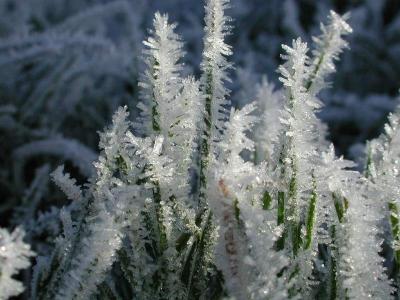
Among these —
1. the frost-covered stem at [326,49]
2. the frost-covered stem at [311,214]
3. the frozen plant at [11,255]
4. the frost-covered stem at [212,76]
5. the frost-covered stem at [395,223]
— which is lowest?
the frozen plant at [11,255]

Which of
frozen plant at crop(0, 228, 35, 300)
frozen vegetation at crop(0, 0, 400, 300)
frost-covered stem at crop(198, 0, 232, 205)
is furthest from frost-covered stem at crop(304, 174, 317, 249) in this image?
frozen plant at crop(0, 228, 35, 300)

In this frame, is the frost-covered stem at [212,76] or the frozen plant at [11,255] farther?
the frost-covered stem at [212,76]

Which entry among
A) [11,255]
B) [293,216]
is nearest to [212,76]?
[293,216]

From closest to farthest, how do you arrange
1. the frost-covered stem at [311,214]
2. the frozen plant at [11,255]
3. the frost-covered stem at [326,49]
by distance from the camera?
the frozen plant at [11,255]
the frost-covered stem at [311,214]
the frost-covered stem at [326,49]

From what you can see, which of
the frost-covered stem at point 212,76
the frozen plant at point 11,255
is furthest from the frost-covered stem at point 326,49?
the frozen plant at point 11,255

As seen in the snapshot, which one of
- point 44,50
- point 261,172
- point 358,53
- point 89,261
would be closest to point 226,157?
point 261,172

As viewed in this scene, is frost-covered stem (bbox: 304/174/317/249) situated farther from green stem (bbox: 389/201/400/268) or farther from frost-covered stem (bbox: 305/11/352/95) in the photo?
frost-covered stem (bbox: 305/11/352/95)

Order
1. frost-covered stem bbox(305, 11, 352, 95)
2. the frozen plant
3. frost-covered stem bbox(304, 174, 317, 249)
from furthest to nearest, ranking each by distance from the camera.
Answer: frost-covered stem bbox(305, 11, 352, 95)
frost-covered stem bbox(304, 174, 317, 249)
the frozen plant

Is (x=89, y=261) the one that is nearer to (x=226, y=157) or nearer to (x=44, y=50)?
(x=226, y=157)

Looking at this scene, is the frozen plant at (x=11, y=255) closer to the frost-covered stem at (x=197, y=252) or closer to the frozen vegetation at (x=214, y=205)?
the frozen vegetation at (x=214, y=205)

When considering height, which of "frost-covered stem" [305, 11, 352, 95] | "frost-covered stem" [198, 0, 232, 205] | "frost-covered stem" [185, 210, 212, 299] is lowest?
"frost-covered stem" [185, 210, 212, 299]

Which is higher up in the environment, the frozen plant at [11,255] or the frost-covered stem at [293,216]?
the frost-covered stem at [293,216]
